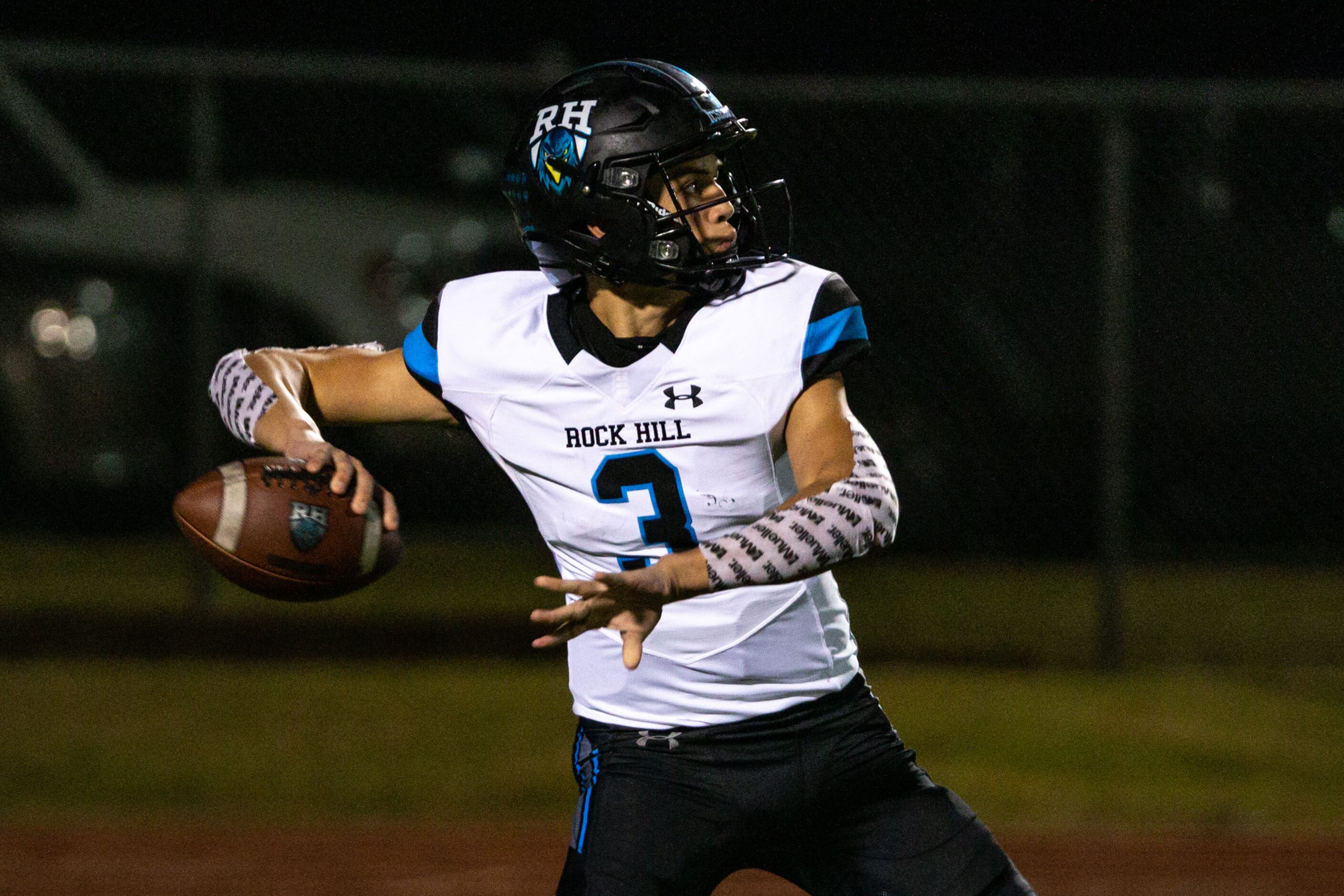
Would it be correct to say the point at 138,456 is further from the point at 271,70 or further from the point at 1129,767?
the point at 1129,767

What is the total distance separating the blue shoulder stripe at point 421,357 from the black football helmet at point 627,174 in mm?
242

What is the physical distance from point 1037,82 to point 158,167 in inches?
186

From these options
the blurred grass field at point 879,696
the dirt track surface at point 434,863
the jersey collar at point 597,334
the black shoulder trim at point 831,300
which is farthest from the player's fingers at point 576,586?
the blurred grass field at point 879,696

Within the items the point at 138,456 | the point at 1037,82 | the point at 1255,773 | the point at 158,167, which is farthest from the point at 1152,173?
the point at 138,456

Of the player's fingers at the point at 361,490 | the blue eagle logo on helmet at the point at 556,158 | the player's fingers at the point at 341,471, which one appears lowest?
the player's fingers at the point at 361,490

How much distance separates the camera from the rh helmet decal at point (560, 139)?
2592 millimetres

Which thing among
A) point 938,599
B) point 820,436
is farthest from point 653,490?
point 938,599

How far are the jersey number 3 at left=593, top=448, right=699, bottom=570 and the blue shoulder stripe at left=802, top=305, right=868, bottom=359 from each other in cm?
29

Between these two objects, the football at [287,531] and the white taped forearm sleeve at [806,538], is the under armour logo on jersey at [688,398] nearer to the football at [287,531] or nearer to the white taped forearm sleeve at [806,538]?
the white taped forearm sleeve at [806,538]

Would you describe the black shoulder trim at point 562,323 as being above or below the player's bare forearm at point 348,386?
above

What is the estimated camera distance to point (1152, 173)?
24.7 ft

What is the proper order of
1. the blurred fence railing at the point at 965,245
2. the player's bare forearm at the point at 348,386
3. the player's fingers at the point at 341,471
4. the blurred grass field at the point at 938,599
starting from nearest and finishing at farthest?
the player's fingers at the point at 341,471, the player's bare forearm at the point at 348,386, the blurred fence railing at the point at 965,245, the blurred grass field at the point at 938,599

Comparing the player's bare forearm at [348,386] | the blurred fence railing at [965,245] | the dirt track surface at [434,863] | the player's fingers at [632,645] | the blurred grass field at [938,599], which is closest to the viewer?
the player's fingers at [632,645]

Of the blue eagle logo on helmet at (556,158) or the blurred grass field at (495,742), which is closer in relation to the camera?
the blue eagle logo on helmet at (556,158)
